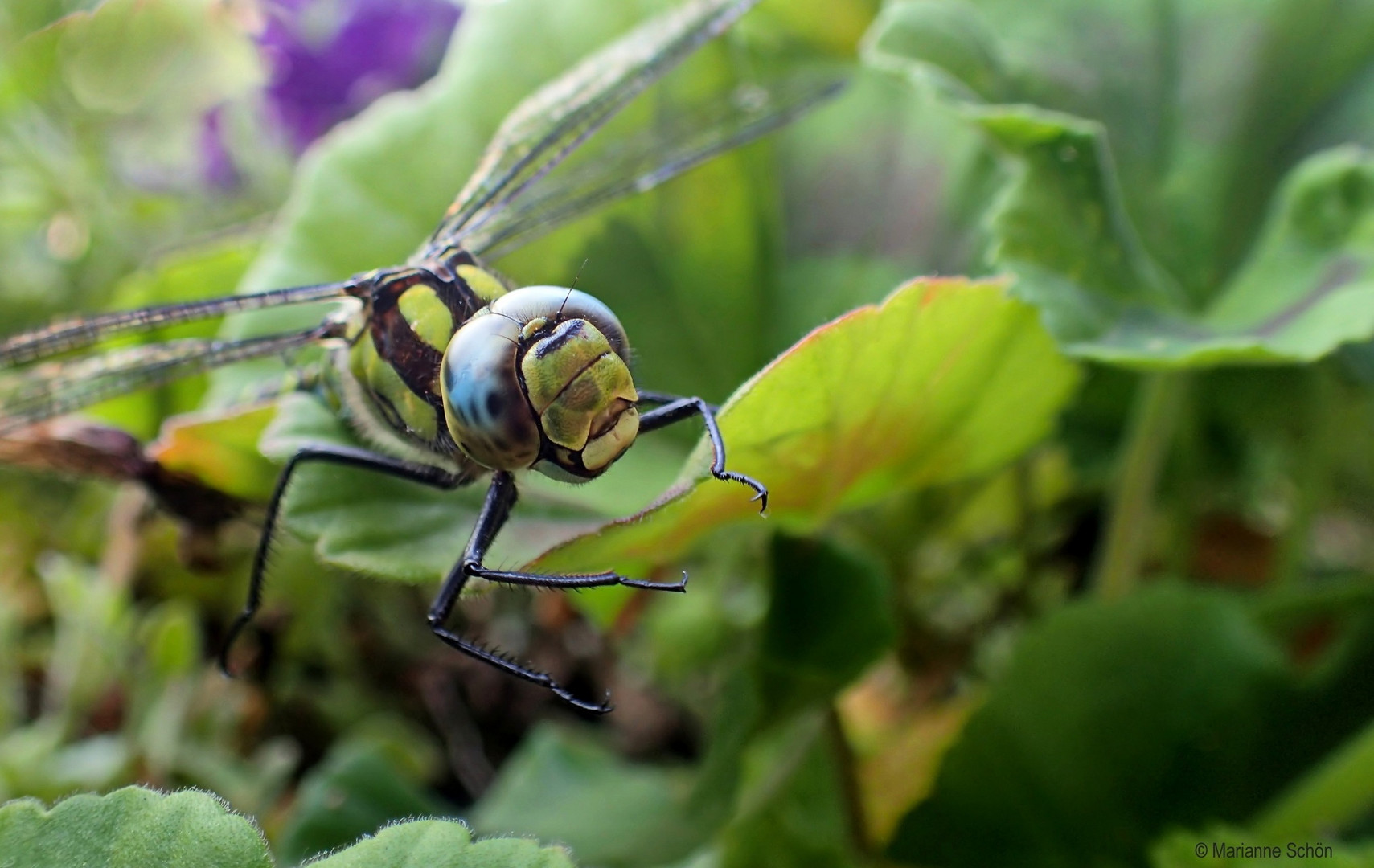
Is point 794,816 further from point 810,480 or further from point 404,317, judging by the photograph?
point 404,317

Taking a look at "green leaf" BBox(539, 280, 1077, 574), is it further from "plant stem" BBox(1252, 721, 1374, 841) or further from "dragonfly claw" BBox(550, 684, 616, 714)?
"plant stem" BBox(1252, 721, 1374, 841)

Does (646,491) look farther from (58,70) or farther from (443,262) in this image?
(58,70)

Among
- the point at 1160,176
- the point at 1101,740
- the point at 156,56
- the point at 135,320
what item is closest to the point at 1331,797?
the point at 1101,740

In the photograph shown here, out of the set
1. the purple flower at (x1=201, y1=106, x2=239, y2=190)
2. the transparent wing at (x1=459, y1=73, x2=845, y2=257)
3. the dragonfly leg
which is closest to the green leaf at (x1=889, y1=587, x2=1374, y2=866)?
the dragonfly leg

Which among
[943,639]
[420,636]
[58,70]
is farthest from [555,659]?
[58,70]

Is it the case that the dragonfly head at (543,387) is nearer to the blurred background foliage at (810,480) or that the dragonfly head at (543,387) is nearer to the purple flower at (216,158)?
the blurred background foliage at (810,480)

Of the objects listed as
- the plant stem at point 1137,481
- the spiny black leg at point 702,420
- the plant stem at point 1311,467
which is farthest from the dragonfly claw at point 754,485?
the plant stem at point 1311,467

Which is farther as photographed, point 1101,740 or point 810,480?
point 1101,740

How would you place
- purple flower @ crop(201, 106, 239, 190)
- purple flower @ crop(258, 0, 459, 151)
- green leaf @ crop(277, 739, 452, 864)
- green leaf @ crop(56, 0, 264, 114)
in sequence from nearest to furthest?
green leaf @ crop(277, 739, 452, 864) < green leaf @ crop(56, 0, 264, 114) < purple flower @ crop(258, 0, 459, 151) < purple flower @ crop(201, 106, 239, 190)
